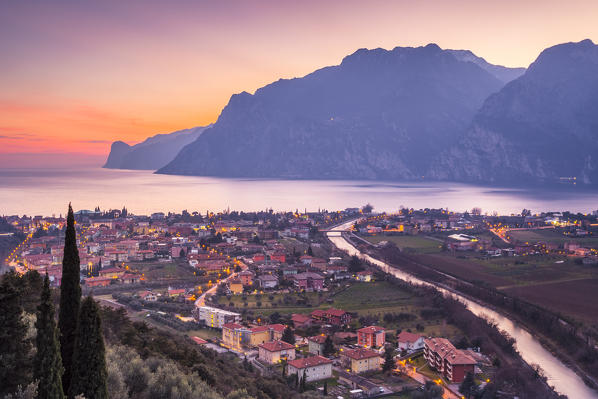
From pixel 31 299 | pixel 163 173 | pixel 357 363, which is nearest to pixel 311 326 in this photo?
pixel 357 363

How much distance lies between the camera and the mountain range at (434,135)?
13975 centimetres

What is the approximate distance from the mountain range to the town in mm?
84191

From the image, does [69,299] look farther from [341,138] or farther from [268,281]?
[341,138]

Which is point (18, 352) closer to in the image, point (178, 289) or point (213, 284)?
point (178, 289)

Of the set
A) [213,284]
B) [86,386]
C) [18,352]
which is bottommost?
[213,284]

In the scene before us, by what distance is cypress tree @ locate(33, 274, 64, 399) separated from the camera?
571cm

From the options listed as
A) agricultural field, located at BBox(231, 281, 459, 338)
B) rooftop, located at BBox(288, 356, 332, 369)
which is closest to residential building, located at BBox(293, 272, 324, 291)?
agricultural field, located at BBox(231, 281, 459, 338)

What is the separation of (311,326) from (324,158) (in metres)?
154

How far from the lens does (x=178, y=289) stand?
96.1 feet

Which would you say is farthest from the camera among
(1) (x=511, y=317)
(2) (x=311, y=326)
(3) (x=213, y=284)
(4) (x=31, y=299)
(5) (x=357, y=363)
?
(3) (x=213, y=284)

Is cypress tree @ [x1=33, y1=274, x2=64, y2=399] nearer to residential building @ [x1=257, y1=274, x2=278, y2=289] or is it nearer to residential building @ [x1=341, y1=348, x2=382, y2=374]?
residential building @ [x1=341, y1=348, x2=382, y2=374]

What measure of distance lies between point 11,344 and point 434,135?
177982mm

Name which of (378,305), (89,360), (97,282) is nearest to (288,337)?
(378,305)

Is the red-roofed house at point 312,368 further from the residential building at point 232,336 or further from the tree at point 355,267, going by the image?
the tree at point 355,267
